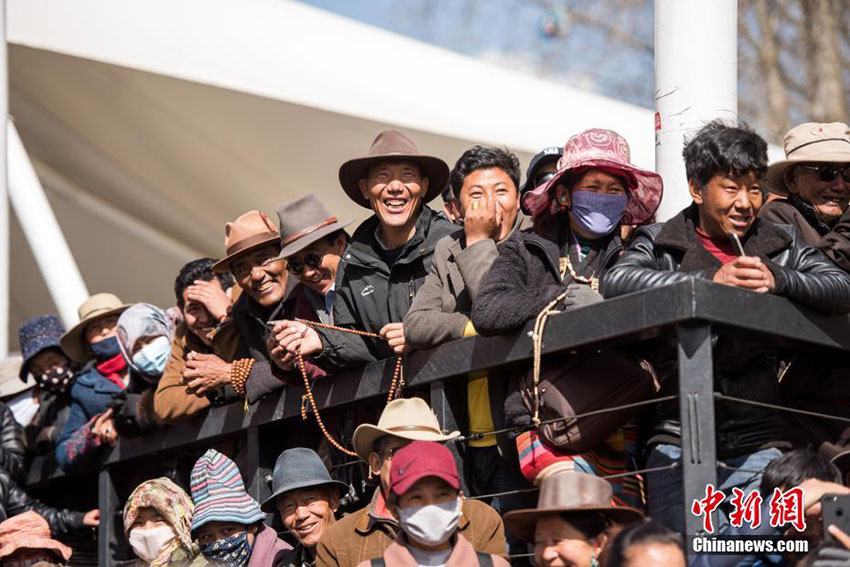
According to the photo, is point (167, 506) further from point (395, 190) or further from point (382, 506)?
point (395, 190)

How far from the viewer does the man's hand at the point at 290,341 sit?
21.1 ft

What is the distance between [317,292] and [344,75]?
519 cm

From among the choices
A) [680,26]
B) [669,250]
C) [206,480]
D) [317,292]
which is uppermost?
[680,26]

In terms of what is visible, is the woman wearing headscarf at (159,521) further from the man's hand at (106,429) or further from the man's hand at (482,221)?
the man's hand at (482,221)

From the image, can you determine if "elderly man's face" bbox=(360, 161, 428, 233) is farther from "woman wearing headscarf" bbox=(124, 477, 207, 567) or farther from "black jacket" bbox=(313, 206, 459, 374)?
"woman wearing headscarf" bbox=(124, 477, 207, 567)

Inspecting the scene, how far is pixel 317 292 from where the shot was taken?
23.3 feet

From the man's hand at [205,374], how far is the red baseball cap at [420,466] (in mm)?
2031

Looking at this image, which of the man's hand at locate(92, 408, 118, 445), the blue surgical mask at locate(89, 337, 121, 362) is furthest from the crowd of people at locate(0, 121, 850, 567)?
the blue surgical mask at locate(89, 337, 121, 362)

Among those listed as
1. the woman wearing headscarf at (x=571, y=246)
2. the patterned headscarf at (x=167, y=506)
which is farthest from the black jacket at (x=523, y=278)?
the patterned headscarf at (x=167, y=506)

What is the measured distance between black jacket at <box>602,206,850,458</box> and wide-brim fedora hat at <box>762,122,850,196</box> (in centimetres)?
73

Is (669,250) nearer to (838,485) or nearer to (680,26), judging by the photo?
(838,485)

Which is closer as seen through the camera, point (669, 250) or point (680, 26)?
point (669, 250)

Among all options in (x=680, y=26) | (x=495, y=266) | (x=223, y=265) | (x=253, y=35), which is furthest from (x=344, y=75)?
(x=495, y=266)

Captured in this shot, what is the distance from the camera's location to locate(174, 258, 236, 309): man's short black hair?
26.7ft
